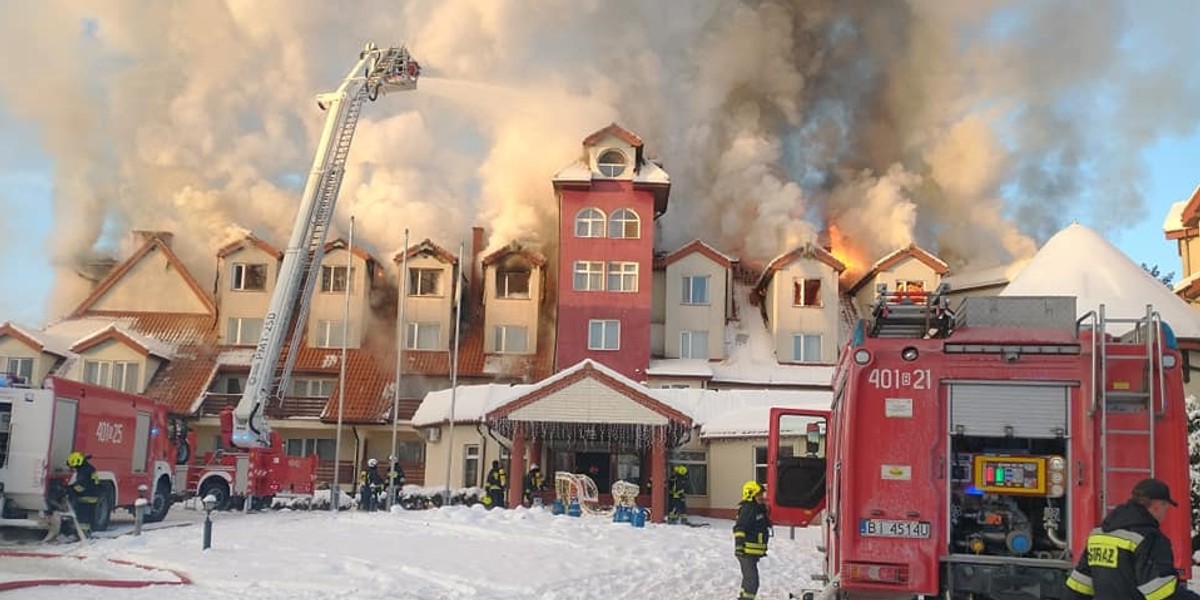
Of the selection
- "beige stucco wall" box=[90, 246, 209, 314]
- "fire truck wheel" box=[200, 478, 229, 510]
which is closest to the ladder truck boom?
"fire truck wheel" box=[200, 478, 229, 510]

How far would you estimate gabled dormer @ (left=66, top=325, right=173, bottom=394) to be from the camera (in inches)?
1623

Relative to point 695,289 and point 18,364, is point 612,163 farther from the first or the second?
point 18,364

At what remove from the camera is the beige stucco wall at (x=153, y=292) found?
4515cm

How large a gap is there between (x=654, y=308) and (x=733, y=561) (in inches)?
1021

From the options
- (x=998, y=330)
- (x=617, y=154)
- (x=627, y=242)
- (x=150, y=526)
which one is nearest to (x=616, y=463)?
(x=627, y=242)

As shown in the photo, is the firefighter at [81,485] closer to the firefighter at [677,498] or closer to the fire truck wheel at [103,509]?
the fire truck wheel at [103,509]

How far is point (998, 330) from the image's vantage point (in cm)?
937

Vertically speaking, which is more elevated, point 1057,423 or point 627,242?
point 627,242

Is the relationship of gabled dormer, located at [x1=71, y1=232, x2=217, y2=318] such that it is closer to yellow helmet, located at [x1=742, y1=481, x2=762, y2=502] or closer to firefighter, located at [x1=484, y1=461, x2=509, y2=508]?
firefighter, located at [x1=484, y1=461, x2=509, y2=508]

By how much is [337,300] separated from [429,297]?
3.40 meters

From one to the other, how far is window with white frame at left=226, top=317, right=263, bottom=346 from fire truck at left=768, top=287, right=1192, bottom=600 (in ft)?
122

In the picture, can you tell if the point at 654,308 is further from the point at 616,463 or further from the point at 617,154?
the point at 616,463

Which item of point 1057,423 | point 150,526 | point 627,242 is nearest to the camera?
point 1057,423

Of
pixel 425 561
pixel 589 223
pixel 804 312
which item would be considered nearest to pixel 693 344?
pixel 804 312
